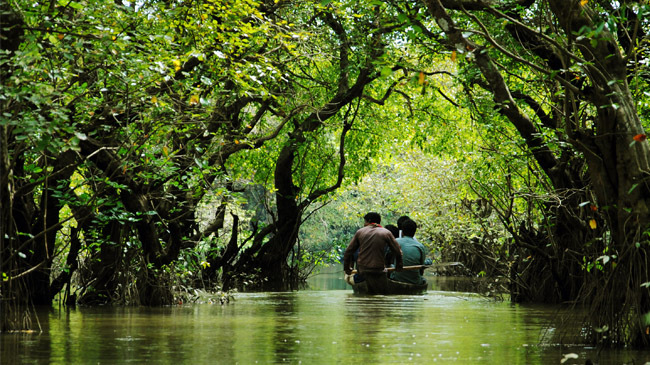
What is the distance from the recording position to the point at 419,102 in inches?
960

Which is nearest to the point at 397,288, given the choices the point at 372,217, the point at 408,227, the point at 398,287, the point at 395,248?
the point at 398,287

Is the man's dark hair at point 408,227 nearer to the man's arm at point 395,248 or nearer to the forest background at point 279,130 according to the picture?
the man's arm at point 395,248

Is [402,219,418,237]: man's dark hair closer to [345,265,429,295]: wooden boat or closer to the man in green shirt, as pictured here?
the man in green shirt

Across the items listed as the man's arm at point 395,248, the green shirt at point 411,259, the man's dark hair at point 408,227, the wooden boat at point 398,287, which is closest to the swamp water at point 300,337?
the man's arm at point 395,248

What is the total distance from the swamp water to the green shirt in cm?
459

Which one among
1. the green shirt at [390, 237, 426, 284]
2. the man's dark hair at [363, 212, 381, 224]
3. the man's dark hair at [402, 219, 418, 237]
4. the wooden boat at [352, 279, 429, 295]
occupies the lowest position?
the wooden boat at [352, 279, 429, 295]

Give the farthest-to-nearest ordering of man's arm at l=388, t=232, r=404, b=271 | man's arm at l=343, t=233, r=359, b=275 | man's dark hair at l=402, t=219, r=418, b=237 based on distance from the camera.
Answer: man's dark hair at l=402, t=219, r=418, b=237, man's arm at l=343, t=233, r=359, b=275, man's arm at l=388, t=232, r=404, b=271

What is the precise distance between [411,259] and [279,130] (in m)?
4.37

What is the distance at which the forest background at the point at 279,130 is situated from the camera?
8094mm

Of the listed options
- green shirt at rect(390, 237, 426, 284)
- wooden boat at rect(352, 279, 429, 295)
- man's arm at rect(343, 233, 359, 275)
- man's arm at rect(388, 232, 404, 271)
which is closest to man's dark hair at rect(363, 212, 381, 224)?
man's arm at rect(343, 233, 359, 275)

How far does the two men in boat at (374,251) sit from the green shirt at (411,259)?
659 millimetres

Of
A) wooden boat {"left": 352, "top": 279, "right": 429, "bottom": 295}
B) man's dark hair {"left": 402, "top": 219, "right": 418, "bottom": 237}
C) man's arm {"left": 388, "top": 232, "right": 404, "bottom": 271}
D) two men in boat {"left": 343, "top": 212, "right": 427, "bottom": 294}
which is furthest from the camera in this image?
man's dark hair {"left": 402, "top": 219, "right": 418, "bottom": 237}

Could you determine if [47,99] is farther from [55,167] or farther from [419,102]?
[419,102]

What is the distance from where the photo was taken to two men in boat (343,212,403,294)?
18172mm
